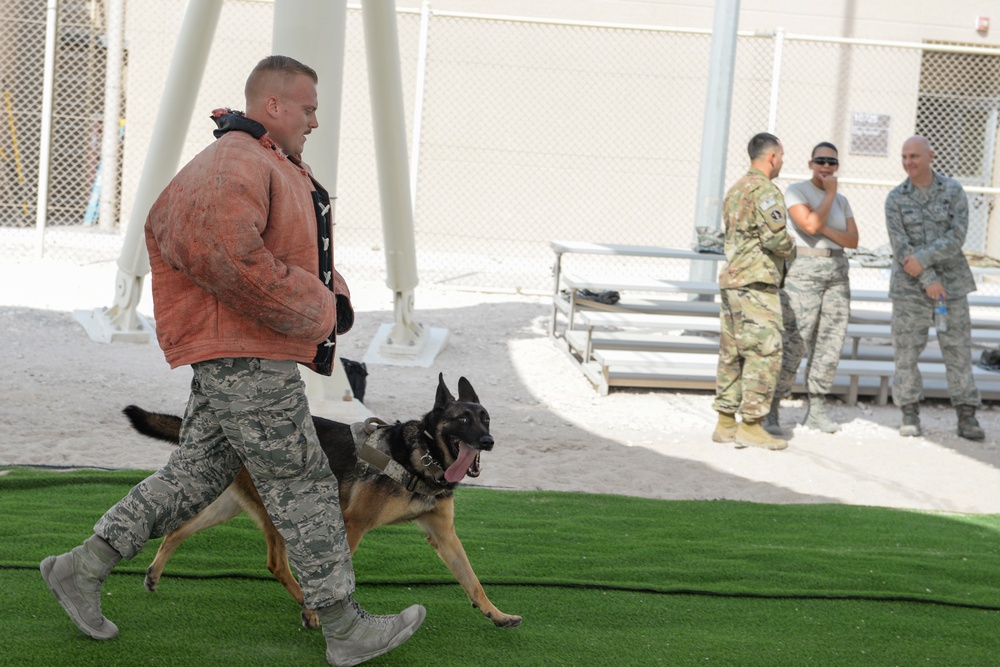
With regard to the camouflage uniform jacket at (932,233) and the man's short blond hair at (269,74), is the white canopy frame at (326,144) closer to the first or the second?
the man's short blond hair at (269,74)

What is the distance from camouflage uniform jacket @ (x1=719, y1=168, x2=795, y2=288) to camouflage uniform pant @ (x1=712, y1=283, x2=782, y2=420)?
0.34 ft

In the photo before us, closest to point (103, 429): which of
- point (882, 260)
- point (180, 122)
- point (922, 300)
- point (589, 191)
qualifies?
point (180, 122)

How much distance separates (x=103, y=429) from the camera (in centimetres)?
691

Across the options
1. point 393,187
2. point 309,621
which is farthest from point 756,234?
point 309,621

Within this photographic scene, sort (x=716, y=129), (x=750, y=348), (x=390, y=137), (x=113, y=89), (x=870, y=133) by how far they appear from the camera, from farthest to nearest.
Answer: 1. (x=870, y=133)
2. (x=113, y=89)
3. (x=716, y=129)
4. (x=390, y=137)
5. (x=750, y=348)

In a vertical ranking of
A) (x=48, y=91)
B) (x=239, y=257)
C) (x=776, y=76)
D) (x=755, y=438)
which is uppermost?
(x=776, y=76)

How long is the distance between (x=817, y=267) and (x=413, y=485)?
5.06 m

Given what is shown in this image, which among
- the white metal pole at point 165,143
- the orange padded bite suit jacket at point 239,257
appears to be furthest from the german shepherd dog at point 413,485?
the white metal pole at point 165,143

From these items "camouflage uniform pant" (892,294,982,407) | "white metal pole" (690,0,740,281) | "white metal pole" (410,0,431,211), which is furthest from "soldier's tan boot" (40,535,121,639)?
"white metal pole" (410,0,431,211)

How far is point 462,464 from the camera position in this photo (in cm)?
349

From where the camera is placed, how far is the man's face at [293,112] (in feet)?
9.87

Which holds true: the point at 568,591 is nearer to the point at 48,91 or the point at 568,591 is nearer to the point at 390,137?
the point at 390,137

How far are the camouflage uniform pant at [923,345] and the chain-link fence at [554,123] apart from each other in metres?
7.51

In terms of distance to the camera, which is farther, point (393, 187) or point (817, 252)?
point (393, 187)
